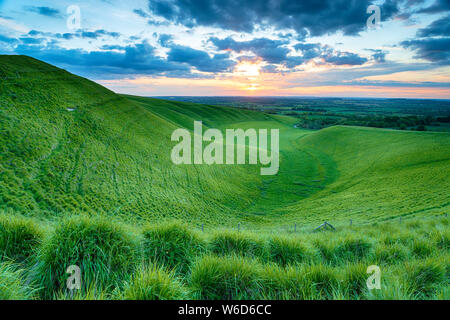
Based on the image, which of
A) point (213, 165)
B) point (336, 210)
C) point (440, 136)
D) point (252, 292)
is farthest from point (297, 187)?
point (440, 136)

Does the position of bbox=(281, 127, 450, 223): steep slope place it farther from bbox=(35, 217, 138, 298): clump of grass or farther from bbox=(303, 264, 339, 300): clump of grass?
bbox=(35, 217, 138, 298): clump of grass

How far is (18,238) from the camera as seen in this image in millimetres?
4172

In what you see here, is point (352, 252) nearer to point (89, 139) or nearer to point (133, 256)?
point (133, 256)

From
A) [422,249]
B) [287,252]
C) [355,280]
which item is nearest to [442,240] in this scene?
[422,249]

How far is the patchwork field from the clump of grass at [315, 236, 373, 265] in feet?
0.13

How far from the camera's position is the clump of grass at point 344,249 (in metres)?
5.02

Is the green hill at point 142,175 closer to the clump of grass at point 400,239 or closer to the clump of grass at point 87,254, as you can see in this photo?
the clump of grass at point 87,254

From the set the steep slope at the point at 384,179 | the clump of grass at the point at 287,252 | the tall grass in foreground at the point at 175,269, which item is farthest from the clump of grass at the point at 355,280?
the steep slope at the point at 384,179

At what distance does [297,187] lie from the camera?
39156 mm

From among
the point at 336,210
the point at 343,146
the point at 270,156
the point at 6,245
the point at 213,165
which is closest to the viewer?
the point at 6,245

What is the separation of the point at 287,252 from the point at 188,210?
2069 centimetres

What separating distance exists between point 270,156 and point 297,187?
1877 cm

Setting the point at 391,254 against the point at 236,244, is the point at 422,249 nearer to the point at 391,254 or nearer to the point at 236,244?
the point at 391,254

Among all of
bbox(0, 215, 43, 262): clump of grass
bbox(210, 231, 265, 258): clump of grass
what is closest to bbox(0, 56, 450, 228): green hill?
bbox(0, 215, 43, 262): clump of grass
